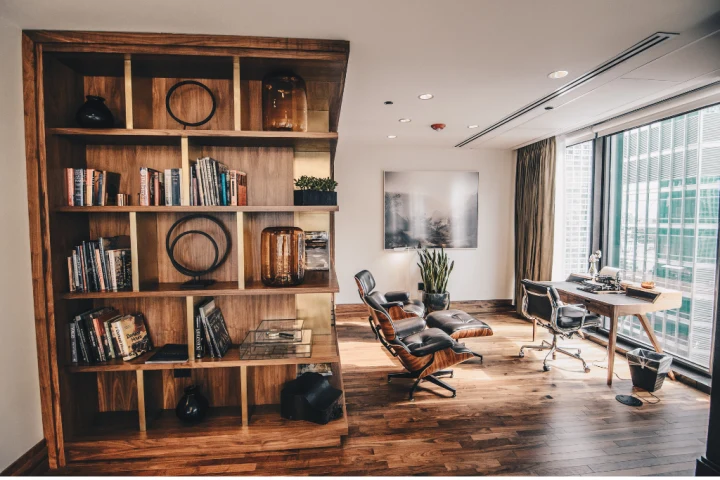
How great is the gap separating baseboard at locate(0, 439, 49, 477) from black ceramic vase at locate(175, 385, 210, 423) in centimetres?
70

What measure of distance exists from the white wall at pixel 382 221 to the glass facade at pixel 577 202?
3.31ft

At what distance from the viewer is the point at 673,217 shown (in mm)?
3562

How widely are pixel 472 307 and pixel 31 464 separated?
518 centimetres

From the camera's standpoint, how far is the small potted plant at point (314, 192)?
7.06 ft

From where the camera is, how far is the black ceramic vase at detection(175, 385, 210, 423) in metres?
2.23

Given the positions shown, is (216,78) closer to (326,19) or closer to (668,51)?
(326,19)

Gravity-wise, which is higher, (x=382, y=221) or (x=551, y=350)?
(x=382, y=221)

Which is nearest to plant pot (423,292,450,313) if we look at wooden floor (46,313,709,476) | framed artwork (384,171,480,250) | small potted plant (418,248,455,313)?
small potted plant (418,248,455,313)

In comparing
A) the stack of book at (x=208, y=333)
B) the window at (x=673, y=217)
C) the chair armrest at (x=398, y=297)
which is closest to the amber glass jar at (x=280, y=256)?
the stack of book at (x=208, y=333)

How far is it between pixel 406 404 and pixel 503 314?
10.7 feet

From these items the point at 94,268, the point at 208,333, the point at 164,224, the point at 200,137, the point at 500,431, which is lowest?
the point at 500,431

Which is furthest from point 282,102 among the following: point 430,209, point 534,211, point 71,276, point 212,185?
point 534,211

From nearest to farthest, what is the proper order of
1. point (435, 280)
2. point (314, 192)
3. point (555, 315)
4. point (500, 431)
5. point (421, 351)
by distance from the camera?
point (314, 192) → point (500, 431) → point (421, 351) → point (555, 315) → point (435, 280)

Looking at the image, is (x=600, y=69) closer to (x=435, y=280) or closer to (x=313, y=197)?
(x=313, y=197)
